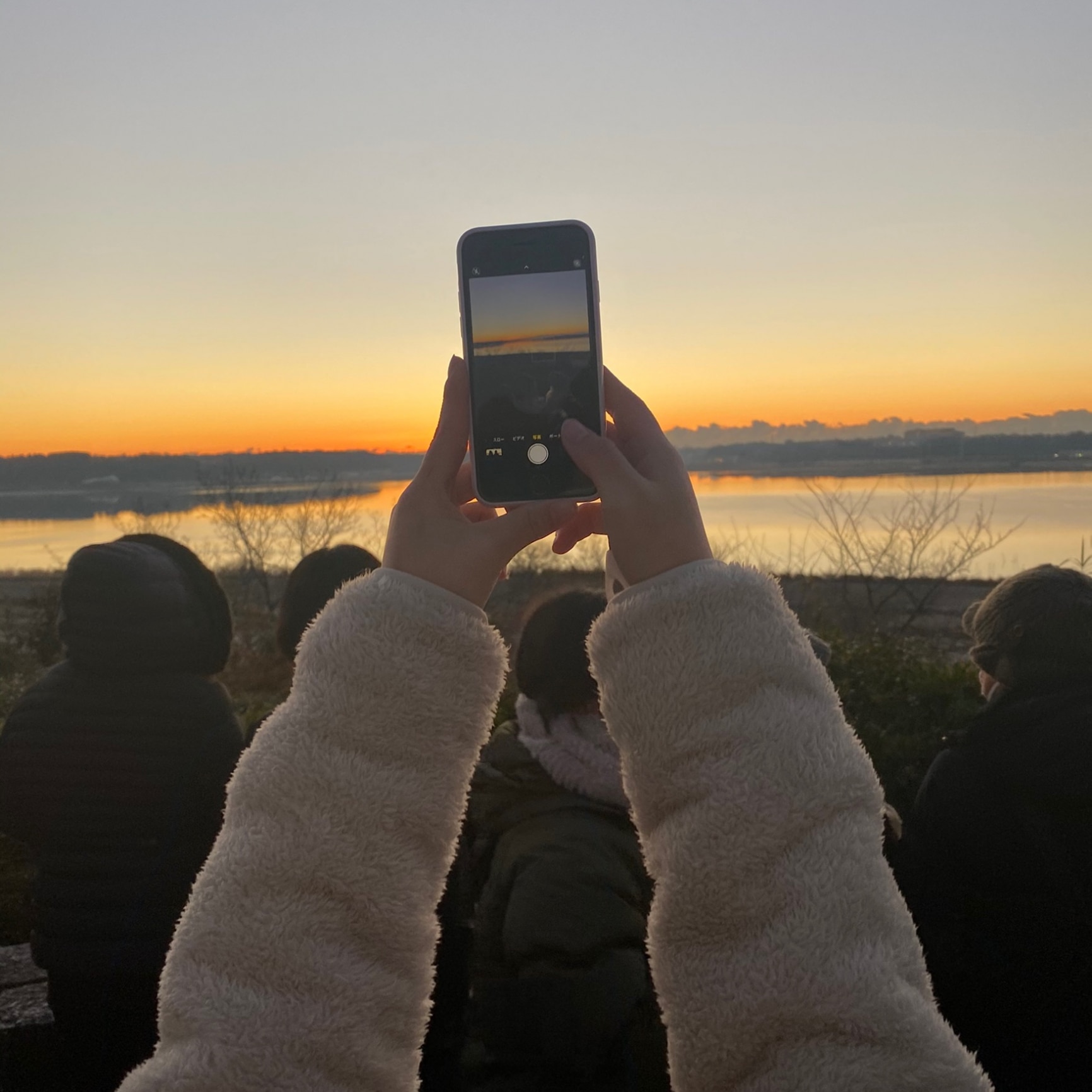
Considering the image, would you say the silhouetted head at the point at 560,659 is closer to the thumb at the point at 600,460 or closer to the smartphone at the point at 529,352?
the smartphone at the point at 529,352

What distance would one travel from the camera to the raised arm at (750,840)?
792 mm

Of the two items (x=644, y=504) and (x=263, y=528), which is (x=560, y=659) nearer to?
(x=644, y=504)

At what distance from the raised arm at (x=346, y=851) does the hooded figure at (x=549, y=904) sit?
1.37 m

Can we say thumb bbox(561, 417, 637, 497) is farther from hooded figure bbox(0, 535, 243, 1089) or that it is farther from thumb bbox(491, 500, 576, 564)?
hooded figure bbox(0, 535, 243, 1089)

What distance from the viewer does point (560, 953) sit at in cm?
218

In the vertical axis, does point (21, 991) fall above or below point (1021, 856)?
below

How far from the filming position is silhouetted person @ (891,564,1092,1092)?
8.64 feet

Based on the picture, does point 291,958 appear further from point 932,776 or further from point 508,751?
point 932,776

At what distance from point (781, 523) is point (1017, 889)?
6096cm

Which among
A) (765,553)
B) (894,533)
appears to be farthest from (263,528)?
(894,533)

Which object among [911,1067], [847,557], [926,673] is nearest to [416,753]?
[911,1067]

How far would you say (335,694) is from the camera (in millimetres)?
940

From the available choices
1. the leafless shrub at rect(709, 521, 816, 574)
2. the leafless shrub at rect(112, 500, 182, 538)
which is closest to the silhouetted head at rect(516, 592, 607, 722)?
the leafless shrub at rect(709, 521, 816, 574)

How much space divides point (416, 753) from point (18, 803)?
104 inches
